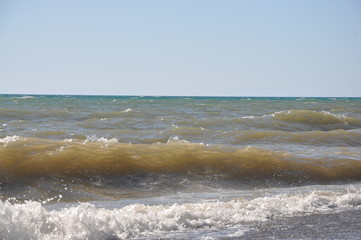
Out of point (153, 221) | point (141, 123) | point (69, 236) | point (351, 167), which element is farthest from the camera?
point (141, 123)

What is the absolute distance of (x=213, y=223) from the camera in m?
4.97

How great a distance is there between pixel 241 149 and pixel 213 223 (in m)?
4.80

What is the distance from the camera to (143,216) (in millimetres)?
4883

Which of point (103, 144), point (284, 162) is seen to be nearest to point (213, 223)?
point (284, 162)

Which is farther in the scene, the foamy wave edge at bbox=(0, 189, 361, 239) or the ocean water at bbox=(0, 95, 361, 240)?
the ocean water at bbox=(0, 95, 361, 240)

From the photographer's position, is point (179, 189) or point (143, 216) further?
point (179, 189)

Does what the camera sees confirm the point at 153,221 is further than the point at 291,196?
No

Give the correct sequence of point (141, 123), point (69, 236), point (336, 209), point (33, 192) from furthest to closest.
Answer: point (141, 123)
point (33, 192)
point (336, 209)
point (69, 236)

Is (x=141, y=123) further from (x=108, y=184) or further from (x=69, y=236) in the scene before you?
(x=69, y=236)

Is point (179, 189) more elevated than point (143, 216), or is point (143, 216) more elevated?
point (143, 216)

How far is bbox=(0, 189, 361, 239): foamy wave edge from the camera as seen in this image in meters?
4.34

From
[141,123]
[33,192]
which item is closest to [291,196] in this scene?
[33,192]

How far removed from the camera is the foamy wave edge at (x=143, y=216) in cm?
434

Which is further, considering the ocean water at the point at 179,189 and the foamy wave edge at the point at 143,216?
the ocean water at the point at 179,189
